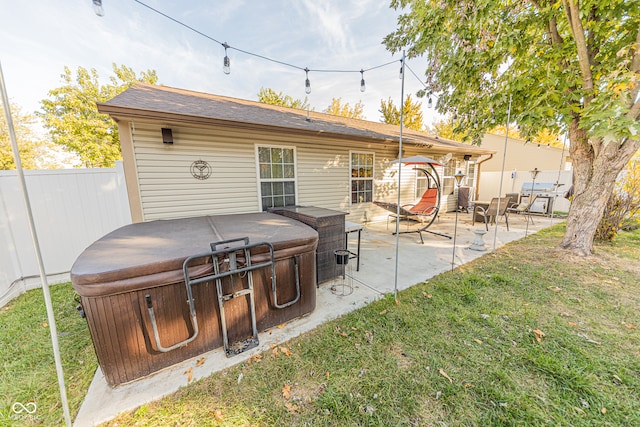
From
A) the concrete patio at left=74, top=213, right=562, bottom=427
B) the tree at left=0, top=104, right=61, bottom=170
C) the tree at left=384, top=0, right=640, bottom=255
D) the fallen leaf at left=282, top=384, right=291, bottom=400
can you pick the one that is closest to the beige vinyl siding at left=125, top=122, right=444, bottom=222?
the concrete patio at left=74, top=213, right=562, bottom=427

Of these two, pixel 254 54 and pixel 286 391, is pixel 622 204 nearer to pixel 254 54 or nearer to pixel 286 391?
pixel 286 391

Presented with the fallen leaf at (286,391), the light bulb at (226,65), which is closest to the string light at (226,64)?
the light bulb at (226,65)

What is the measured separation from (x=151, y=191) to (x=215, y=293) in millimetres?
3063

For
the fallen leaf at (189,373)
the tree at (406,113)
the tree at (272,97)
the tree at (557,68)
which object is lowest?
the fallen leaf at (189,373)

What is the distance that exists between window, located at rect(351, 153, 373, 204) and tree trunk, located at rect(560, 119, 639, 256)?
4.17 m

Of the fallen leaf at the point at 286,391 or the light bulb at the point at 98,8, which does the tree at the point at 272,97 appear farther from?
the fallen leaf at the point at 286,391

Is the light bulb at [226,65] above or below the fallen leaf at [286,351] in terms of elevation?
above

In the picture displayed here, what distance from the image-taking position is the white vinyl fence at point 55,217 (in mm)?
3125

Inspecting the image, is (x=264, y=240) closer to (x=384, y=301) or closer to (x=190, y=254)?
(x=190, y=254)

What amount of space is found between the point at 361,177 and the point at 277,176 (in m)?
2.76

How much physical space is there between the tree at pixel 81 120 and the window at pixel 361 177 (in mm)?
18706

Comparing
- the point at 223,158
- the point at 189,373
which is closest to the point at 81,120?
the point at 223,158

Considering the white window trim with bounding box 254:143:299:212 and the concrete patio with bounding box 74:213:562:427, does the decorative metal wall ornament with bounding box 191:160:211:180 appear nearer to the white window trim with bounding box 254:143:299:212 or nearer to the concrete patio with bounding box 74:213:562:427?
the white window trim with bounding box 254:143:299:212

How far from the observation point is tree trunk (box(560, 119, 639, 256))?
3729mm
